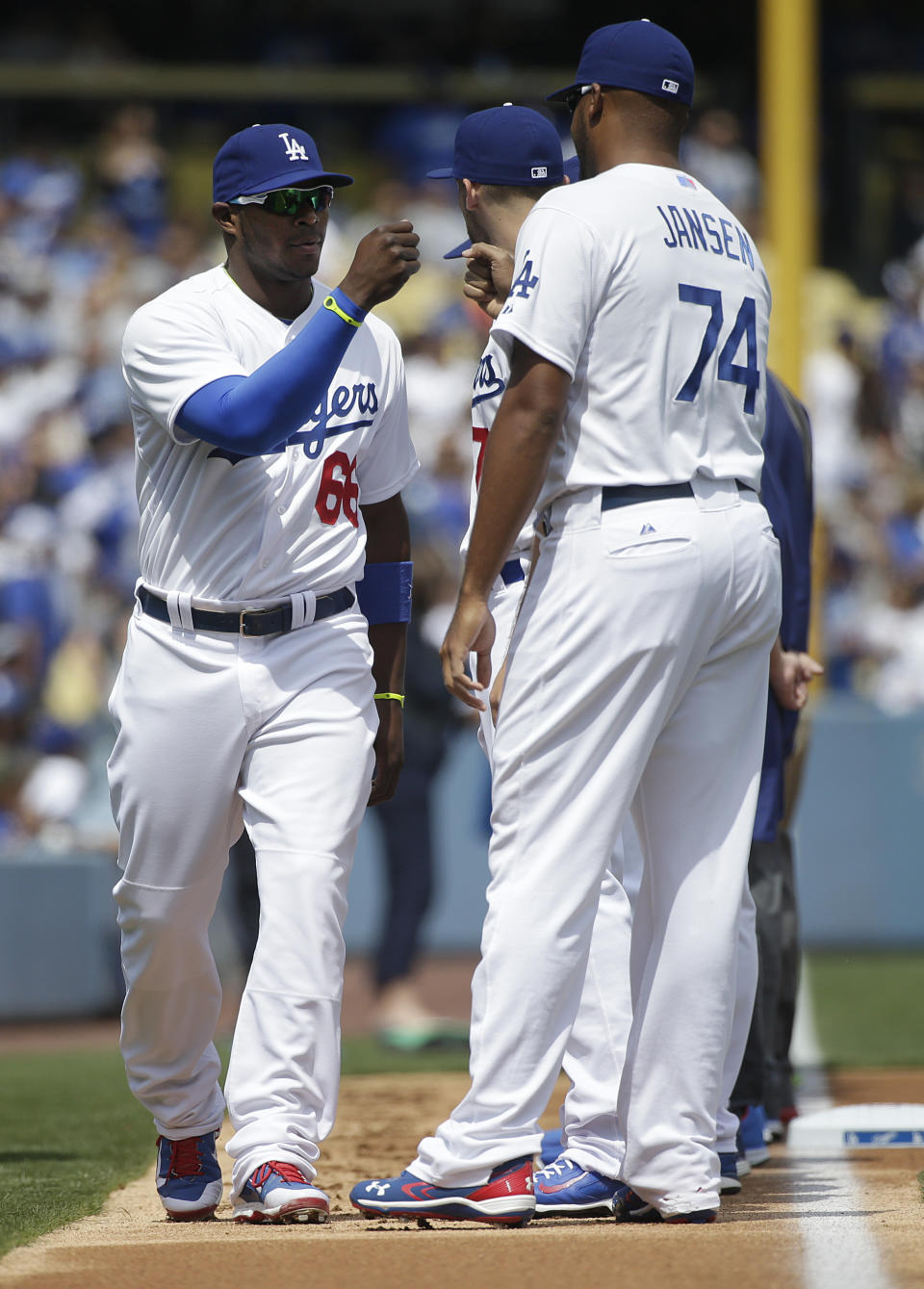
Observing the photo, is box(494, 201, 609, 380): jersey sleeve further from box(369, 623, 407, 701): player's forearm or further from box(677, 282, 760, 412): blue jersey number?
box(369, 623, 407, 701): player's forearm

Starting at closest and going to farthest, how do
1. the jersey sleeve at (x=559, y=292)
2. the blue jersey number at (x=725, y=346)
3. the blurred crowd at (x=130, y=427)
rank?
1. the jersey sleeve at (x=559, y=292)
2. the blue jersey number at (x=725, y=346)
3. the blurred crowd at (x=130, y=427)

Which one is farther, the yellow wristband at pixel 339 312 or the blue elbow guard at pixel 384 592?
the blue elbow guard at pixel 384 592

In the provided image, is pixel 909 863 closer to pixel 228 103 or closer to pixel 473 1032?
pixel 473 1032

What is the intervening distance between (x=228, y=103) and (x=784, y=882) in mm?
12511

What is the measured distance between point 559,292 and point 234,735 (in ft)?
3.63

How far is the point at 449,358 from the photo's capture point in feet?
42.6

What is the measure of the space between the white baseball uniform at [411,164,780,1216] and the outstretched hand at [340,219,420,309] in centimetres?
35

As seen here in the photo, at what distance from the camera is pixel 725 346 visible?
3.44 m

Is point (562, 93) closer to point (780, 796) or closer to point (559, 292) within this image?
point (559, 292)

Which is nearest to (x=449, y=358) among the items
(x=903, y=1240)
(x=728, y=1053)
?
(x=728, y=1053)

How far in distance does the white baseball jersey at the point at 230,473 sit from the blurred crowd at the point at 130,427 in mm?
4103

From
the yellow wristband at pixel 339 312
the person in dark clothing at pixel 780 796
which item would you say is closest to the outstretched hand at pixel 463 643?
the yellow wristband at pixel 339 312

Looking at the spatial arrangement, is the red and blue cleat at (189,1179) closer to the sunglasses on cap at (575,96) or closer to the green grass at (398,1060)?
the sunglasses on cap at (575,96)

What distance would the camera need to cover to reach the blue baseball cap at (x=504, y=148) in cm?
390
